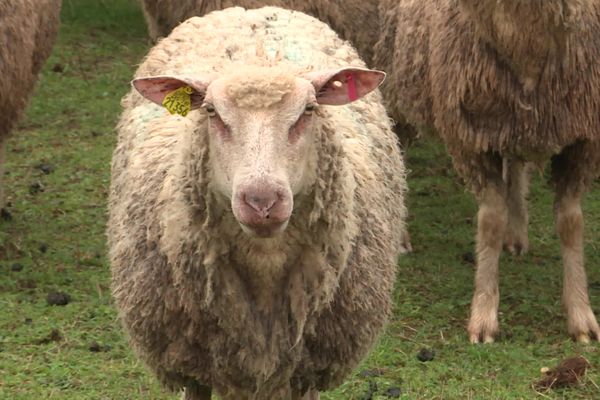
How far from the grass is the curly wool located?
2.57 feet

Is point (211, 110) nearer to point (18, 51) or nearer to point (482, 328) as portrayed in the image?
point (482, 328)

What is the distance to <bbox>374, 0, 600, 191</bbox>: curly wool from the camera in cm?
542

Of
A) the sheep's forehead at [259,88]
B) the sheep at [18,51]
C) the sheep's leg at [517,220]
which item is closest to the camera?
the sheep's forehead at [259,88]

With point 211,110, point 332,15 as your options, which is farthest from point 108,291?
point 211,110

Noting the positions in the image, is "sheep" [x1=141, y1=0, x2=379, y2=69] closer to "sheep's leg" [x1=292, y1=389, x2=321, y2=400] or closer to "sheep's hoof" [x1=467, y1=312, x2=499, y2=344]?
"sheep's hoof" [x1=467, y1=312, x2=499, y2=344]

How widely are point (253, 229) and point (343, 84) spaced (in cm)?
59

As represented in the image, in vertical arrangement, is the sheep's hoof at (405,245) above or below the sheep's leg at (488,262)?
below

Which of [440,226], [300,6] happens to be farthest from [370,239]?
[440,226]

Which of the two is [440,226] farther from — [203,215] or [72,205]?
[203,215]

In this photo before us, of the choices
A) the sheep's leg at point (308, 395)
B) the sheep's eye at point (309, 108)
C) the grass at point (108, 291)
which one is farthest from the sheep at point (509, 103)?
the sheep's eye at point (309, 108)

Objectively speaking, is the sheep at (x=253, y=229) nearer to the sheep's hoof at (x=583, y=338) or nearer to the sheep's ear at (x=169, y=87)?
the sheep's ear at (x=169, y=87)

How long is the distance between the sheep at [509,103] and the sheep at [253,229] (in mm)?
1359

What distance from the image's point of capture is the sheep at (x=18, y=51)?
6.12 meters

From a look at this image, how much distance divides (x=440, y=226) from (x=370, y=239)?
360cm
